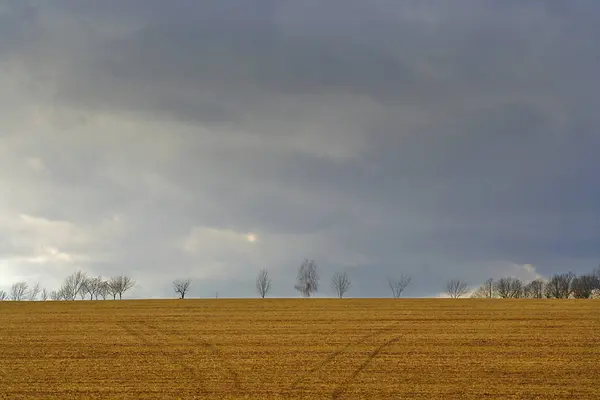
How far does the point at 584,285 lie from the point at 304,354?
91.2m

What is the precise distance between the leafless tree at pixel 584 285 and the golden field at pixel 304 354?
56911 mm

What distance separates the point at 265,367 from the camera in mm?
30188

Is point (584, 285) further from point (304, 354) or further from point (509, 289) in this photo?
point (304, 354)

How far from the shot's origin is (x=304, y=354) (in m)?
32.8

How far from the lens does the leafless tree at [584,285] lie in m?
102

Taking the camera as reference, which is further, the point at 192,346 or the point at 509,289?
the point at 509,289

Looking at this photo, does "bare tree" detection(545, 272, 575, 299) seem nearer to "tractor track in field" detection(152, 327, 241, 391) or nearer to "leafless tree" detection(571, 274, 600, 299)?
"leafless tree" detection(571, 274, 600, 299)

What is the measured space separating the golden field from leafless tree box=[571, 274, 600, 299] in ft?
187

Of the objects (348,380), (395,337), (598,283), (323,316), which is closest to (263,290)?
(598,283)

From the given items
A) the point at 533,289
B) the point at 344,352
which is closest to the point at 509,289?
the point at 533,289

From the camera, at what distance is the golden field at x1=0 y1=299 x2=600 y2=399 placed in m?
26.7


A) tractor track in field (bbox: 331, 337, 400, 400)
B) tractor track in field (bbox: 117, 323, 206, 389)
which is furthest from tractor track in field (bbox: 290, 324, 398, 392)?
tractor track in field (bbox: 117, 323, 206, 389)

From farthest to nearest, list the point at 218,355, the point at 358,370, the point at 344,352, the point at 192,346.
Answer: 1. the point at 192,346
2. the point at 344,352
3. the point at 218,355
4. the point at 358,370

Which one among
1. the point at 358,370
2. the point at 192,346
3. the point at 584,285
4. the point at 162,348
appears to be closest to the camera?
the point at 358,370
